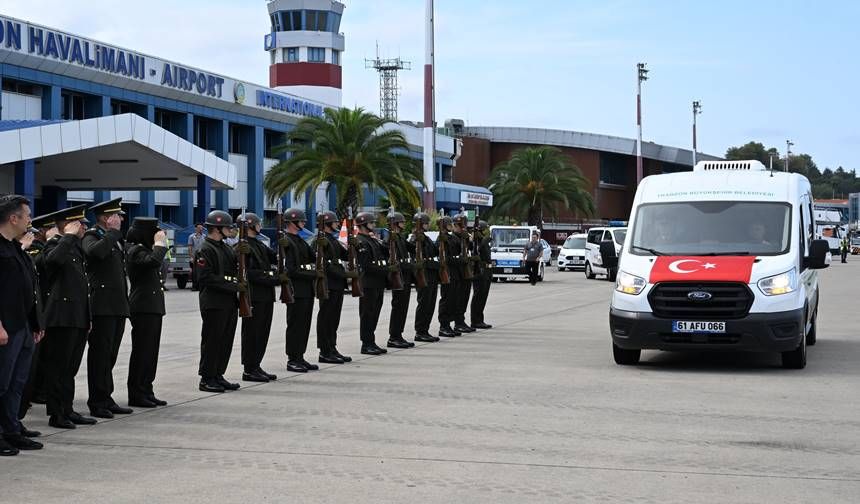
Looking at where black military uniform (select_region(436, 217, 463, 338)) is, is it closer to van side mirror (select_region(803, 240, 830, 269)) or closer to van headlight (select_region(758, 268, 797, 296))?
van side mirror (select_region(803, 240, 830, 269))

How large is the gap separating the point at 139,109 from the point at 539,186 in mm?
27800

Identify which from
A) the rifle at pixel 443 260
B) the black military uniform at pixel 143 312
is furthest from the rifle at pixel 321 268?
the rifle at pixel 443 260

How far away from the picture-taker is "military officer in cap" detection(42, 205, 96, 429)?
30.7 ft

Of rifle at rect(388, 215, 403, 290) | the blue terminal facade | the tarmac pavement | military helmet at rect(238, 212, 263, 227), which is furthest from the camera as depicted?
the blue terminal facade

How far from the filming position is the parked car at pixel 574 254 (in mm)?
49438

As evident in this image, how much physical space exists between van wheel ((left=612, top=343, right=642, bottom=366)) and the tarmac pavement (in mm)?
168

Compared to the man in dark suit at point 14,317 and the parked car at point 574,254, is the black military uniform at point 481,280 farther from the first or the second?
the parked car at point 574,254

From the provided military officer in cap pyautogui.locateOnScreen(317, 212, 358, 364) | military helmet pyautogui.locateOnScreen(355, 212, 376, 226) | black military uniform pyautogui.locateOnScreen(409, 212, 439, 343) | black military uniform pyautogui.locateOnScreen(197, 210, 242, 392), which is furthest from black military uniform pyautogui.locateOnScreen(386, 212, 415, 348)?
black military uniform pyautogui.locateOnScreen(197, 210, 242, 392)

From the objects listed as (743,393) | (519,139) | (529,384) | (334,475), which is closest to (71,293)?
(334,475)

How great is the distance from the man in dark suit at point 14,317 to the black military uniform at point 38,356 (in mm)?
809

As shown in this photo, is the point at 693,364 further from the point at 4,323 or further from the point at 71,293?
the point at 4,323

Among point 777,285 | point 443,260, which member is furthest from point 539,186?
point 777,285

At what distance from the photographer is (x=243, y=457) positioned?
26.6 ft

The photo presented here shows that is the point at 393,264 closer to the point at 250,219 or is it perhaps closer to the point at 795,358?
the point at 250,219
